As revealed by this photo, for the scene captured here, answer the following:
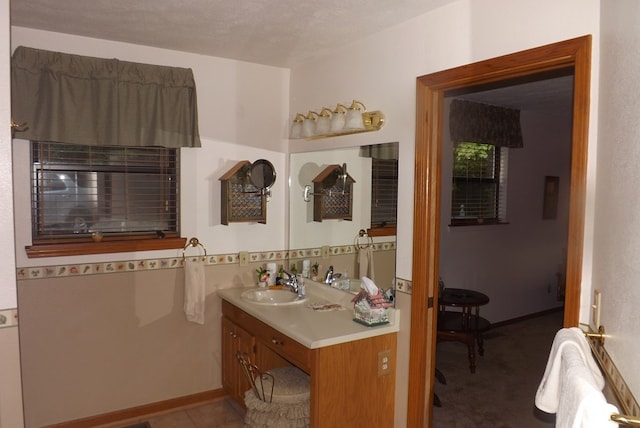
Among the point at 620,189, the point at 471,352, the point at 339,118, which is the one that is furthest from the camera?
the point at 471,352

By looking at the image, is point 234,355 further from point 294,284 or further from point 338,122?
point 338,122

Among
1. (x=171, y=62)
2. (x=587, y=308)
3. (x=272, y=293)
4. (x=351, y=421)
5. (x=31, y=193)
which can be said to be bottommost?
(x=351, y=421)

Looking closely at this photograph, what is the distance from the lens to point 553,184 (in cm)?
548

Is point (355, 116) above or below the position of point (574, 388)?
above

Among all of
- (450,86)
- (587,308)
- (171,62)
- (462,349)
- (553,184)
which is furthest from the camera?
(553,184)

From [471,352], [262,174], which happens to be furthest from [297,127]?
[471,352]

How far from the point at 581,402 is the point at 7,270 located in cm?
196

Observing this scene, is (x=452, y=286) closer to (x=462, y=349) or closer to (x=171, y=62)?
(x=462, y=349)

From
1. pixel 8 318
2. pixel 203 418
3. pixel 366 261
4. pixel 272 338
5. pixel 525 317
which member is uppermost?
pixel 366 261

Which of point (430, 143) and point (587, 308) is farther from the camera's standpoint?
point (430, 143)

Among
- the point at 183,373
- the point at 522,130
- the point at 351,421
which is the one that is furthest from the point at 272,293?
the point at 522,130

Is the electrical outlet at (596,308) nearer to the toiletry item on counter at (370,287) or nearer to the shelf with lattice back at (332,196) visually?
the toiletry item on counter at (370,287)

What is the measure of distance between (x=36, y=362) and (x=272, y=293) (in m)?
1.48

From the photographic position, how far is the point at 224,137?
3.33 metres
